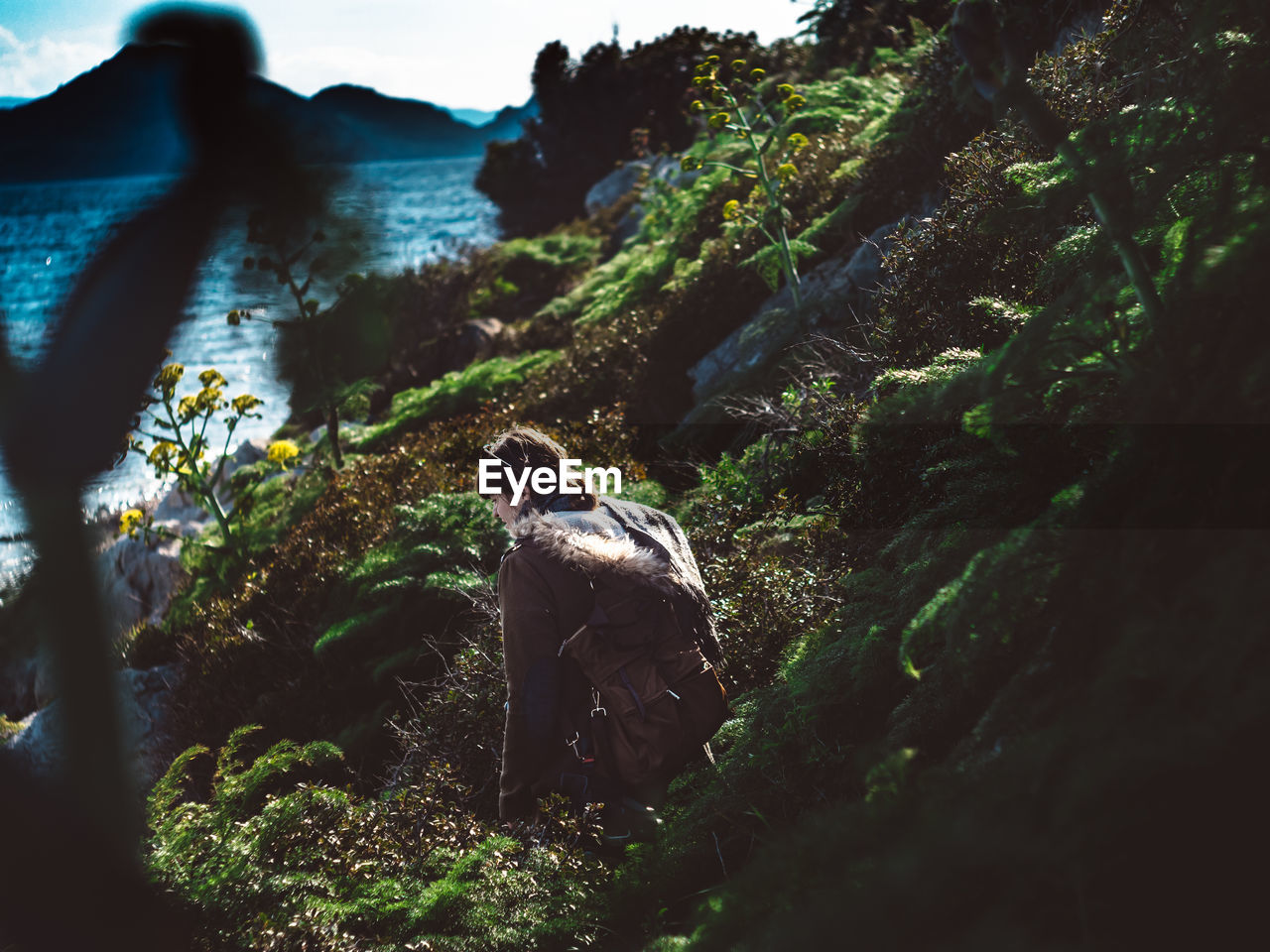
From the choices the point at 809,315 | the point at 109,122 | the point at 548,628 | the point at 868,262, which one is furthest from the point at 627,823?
the point at 868,262

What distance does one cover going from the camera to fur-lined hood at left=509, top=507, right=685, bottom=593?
2838 millimetres

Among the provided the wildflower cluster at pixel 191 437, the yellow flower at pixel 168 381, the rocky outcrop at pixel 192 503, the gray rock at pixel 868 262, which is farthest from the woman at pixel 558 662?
the rocky outcrop at pixel 192 503

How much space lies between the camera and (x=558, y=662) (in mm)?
2873

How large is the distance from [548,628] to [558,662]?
14cm

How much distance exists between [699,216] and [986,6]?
7594 mm

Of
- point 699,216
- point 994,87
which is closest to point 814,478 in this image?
point 994,87

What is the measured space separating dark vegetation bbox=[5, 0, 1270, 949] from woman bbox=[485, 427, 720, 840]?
7.7 inches

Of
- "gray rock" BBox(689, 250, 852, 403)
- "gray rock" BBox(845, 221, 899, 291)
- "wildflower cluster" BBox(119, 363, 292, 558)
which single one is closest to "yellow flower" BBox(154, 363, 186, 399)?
"wildflower cluster" BBox(119, 363, 292, 558)

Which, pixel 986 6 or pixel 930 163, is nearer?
pixel 986 6

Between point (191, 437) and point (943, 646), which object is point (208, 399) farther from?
point (943, 646)

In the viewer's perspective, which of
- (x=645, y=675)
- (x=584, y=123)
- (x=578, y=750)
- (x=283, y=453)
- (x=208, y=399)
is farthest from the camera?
(x=584, y=123)

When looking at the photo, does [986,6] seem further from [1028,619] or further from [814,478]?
[814,478]

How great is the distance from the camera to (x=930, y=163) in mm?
6500

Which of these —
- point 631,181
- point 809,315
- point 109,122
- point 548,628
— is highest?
point 631,181
